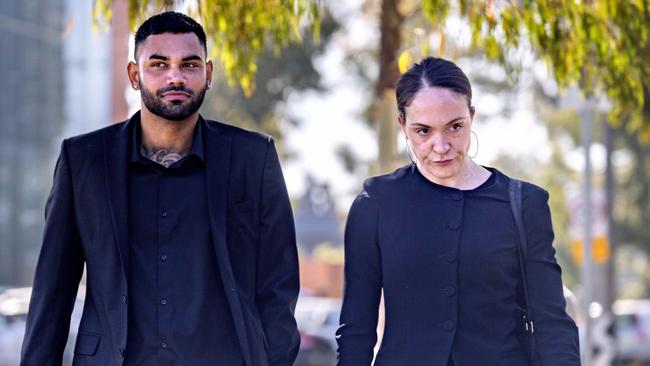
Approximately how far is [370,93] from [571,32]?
75.4 feet

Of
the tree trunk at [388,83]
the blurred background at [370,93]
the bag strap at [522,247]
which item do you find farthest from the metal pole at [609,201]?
the bag strap at [522,247]

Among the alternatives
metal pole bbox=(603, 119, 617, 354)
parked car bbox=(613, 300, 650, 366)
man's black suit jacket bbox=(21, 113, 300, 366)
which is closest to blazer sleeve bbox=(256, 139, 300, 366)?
man's black suit jacket bbox=(21, 113, 300, 366)

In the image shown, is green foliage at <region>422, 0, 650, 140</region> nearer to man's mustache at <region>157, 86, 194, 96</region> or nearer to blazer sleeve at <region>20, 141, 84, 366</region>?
man's mustache at <region>157, 86, 194, 96</region>

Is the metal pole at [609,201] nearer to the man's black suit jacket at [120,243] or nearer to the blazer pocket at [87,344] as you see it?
the man's black suit jacket at [120,243]

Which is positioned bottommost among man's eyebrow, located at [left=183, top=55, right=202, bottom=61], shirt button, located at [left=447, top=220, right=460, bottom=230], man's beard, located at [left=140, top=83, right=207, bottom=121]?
shirt button, located at [left=447, top=220, right=460, bottom=230]

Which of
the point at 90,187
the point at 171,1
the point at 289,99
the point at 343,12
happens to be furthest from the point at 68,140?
the point at 289,99

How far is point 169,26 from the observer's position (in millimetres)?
5195

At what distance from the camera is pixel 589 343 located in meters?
13.4

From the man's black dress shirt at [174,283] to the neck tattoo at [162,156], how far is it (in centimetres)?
5

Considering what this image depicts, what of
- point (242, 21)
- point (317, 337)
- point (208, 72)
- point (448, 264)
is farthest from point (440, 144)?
point (317, 337)

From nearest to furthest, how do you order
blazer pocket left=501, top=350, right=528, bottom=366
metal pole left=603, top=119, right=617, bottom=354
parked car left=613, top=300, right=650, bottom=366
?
blazer pocket left=501, top=350, right=528, bottom=366, metal pole left=603, top=119, right=617, bottom=354, parked car left=613, top=300, right=650, bottom=366

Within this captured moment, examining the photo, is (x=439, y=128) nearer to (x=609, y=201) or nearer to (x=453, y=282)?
(x=453, y=282)

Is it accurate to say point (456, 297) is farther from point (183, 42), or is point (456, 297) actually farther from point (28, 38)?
point (28, 38)

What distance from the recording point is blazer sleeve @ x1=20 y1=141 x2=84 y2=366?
5.19 metres
